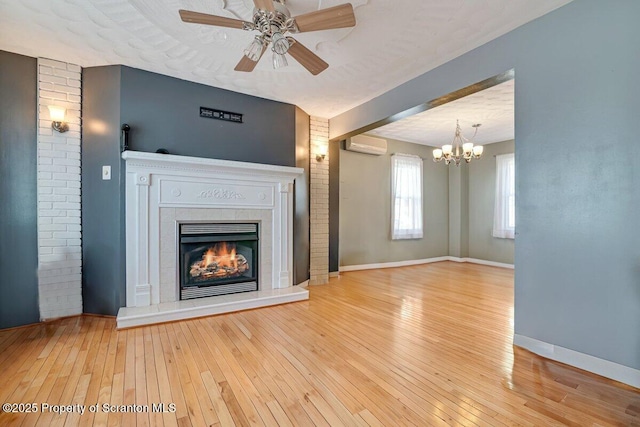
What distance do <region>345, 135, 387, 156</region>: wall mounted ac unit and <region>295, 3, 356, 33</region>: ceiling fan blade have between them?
12.7 feet

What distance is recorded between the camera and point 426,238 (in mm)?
7211

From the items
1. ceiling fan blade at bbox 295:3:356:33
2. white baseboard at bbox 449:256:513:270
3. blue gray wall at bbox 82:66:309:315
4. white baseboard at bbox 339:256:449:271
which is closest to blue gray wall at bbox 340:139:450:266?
white baseboard at bbox 339:256:449:271

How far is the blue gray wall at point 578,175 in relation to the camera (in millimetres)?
1991

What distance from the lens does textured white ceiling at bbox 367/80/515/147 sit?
13.8ft

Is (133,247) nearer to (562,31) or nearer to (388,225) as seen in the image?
(562,31)

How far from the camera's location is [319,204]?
4.98 m

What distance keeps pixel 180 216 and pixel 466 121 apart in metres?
5.08

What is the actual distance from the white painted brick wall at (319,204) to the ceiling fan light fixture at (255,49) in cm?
275

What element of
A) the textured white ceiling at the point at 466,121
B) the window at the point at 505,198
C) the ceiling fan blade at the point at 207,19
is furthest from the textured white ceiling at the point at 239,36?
the window at the point at 505,198

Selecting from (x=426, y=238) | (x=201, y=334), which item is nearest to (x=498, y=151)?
(x=426, y=238)

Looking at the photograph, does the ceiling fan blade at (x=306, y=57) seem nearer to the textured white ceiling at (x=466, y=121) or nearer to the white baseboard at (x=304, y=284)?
the textured white ceiling at (x=466, y=121)

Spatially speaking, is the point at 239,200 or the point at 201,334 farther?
the point at 239,200

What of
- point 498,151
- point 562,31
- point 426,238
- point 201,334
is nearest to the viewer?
point 562,31

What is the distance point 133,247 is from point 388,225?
500cm
